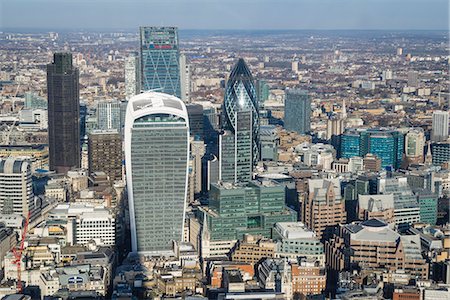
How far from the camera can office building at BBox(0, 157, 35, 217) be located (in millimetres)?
15656

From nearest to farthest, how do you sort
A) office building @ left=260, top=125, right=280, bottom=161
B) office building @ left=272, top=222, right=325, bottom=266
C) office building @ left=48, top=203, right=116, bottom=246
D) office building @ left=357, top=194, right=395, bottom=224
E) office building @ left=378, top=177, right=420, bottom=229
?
1. office building @ left=272, top=222, right=325, bottom=266
2. office building @ left=48, top=203, right=116, bottom=246
3. office building @ left=357, top=194, right=395, bottom=224
4. office building @ left=378, top=177, right=420, bottom=229
5. office building @ left=260, top=125, right=280, bottom=161

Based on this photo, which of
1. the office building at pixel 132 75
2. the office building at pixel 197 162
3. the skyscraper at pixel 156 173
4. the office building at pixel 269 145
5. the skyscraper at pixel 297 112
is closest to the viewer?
the skyscraper at pixel 156 173

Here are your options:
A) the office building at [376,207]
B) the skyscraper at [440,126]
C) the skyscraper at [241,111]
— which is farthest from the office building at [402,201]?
the skyscraper at [440,126]

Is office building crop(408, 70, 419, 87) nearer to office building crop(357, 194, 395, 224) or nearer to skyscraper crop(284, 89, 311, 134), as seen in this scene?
skyscraper crop(284, 89, 311, 134)

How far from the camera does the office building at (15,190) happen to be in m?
15.7

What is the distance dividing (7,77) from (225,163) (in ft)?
38.9

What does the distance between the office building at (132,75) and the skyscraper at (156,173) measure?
1190 cm

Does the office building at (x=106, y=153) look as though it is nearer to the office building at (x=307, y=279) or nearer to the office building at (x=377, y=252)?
the office building at (x=377, y=252)

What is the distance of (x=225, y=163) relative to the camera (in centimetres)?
1772

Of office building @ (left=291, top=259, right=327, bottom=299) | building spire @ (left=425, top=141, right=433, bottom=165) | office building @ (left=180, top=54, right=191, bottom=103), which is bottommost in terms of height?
office building @ (left=291, top=259, right=327, bottom=299)

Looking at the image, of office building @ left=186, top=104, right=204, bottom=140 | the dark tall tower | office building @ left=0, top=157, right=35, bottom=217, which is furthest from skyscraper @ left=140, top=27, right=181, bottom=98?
office building @ left=0, top=157, right=35, bottom=217

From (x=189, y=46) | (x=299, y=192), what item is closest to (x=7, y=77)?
(x=189, y=46)

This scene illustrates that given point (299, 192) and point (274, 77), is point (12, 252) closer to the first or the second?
point (299, 192)

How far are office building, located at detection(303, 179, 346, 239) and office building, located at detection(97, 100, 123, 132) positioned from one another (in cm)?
841
